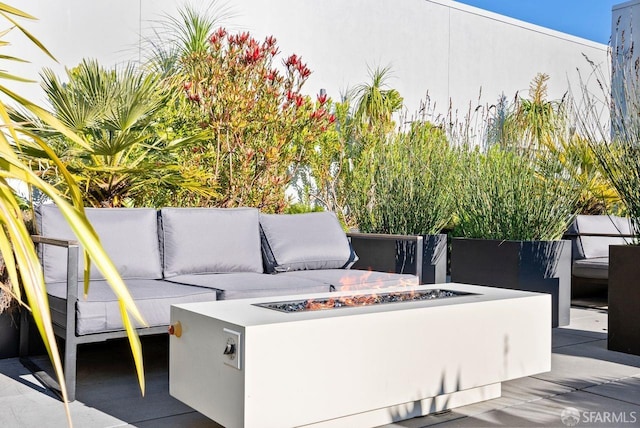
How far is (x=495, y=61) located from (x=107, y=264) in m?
10.8

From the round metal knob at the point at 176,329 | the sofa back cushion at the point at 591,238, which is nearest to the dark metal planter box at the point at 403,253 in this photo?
the sofa back cushion at the point at 591,238

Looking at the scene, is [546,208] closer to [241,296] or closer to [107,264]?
[241,296]

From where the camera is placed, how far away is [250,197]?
21.3ft

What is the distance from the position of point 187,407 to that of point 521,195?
323cm

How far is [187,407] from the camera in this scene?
9.31ft

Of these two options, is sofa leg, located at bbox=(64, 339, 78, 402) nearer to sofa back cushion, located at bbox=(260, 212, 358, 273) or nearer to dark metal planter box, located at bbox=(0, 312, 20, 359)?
dark metal planter box, located at bbox=(0, 312, 20, 359)

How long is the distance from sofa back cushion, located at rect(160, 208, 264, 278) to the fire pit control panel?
181 centimetres

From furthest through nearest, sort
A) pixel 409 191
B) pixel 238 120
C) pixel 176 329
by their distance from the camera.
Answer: pixel 238 120, pixel 409 191, pixel 176 329

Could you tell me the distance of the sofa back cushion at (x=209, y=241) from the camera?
398cm

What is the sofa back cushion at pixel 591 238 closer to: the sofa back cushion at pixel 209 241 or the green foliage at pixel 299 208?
the green foliage at pixel 299 208

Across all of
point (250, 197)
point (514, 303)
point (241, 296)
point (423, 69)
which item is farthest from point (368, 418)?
point (423, 69)

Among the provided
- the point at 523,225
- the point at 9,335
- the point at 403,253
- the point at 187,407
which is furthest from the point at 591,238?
the point at 9,335

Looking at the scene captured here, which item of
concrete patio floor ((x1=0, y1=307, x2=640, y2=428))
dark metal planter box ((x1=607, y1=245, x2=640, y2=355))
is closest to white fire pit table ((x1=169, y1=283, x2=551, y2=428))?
concrete patio floor ((x1=0, y1=307, x2=640, y2=428))

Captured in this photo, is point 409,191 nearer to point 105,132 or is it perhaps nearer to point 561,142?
point 561,142
